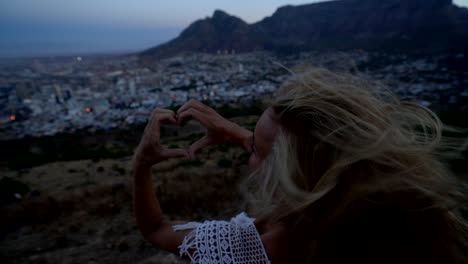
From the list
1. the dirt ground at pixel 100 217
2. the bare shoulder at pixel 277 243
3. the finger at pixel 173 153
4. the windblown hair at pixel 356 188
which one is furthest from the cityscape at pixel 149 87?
the windblown hair at pixel 356 188

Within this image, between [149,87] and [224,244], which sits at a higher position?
[224,244]

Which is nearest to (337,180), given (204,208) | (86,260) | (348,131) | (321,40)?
(348,131)

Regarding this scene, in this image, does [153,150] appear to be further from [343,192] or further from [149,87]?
[149,87]

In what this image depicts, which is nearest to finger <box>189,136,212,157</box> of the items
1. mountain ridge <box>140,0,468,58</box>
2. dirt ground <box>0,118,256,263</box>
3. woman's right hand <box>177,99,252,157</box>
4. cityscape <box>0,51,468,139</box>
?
woman's right hand <box>177,99,252,157</box>

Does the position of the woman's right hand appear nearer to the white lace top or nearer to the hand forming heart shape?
the hand forming heart shape

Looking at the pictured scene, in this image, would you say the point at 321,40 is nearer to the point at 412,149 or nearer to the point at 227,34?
the point at 227,34

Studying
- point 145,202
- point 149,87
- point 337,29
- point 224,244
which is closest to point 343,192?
point 224,244
